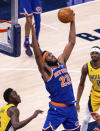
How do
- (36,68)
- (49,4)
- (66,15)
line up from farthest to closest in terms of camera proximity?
(49,4)
(36,68)
(66,15)

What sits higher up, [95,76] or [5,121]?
[95,76]

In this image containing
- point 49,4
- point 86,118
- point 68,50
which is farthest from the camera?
point 49,4

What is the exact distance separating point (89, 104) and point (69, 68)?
11.2 feet

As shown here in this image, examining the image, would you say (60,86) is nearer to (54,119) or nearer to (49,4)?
(54,119)

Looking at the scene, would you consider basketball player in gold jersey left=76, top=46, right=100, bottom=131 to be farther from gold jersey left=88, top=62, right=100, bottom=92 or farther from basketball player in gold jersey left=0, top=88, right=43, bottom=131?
basketball player in gold jersey left=0, top=88, right=43, bottom=131

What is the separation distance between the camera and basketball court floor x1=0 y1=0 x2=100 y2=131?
10.0m

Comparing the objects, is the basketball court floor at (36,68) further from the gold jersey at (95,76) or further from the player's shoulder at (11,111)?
the player's shoulder at (11,111)

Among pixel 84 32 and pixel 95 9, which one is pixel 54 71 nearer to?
pixel 84 32

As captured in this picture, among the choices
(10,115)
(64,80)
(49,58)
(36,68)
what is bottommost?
(10,115)

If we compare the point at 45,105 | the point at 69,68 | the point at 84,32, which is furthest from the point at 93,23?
the point at 45,105

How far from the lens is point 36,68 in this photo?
11820 mm

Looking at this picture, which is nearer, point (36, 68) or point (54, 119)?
point (54, 119)

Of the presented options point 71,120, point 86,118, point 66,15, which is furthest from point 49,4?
point 71,120

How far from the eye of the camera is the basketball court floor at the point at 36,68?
394 inches
